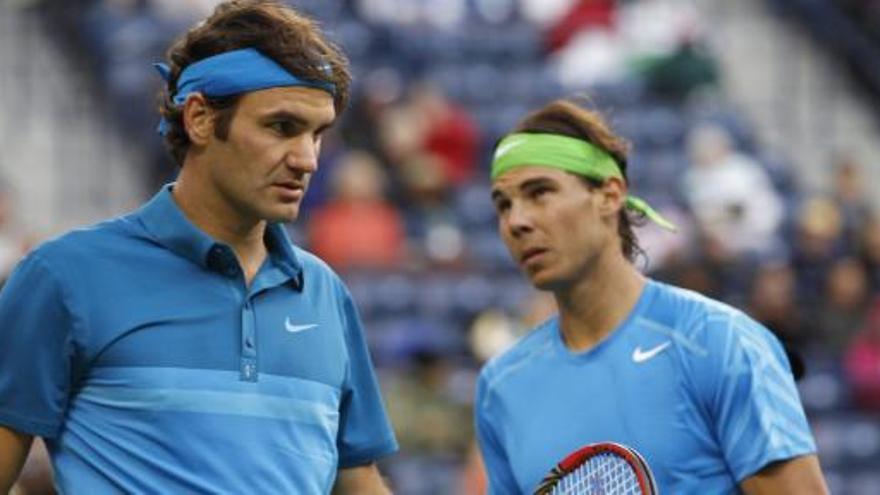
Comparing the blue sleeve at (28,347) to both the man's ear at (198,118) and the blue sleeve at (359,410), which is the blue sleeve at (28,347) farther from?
the blue sleeve at (359,410)

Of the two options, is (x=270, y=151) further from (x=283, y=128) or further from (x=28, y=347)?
(x=28, y=347)

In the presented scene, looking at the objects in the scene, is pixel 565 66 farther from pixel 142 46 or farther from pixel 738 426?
pixel 738 426

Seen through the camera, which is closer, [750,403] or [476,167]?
[750,403]

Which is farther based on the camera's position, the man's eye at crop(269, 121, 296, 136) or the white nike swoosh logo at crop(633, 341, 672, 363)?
the white nike swoosh logo at crop(633, 341, 672, 363)

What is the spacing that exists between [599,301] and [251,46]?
1269 millimetres

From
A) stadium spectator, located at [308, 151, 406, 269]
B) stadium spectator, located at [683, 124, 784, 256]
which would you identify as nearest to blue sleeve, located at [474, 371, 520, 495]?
stadium spectator, located at [308, 151, 406, 269]

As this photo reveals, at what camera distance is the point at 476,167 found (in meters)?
14.2

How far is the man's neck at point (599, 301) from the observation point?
553 cm

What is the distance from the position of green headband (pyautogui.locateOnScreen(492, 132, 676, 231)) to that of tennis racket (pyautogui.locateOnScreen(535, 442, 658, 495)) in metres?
0.92

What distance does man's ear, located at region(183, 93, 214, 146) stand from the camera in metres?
4.68

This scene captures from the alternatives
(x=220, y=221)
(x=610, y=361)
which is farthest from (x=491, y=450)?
(x=220, y=221)

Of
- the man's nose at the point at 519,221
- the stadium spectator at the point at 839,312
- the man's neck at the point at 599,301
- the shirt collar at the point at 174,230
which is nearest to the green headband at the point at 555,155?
the man's nose at the point at 519,221

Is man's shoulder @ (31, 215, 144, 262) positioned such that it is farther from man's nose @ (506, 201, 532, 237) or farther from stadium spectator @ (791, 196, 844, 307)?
stadium spectator @ (791, 196, 844, 307)

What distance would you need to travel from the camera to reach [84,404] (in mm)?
4523
